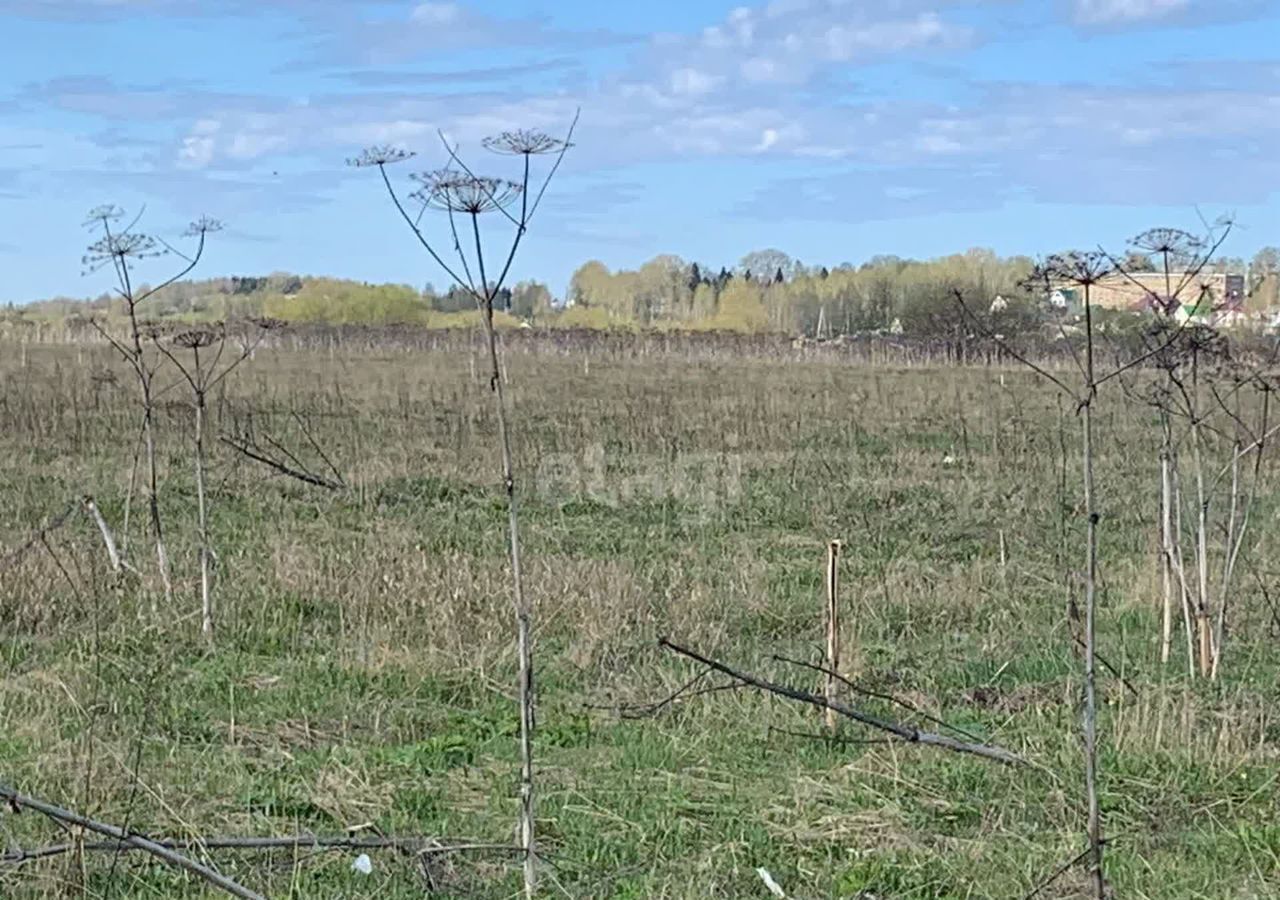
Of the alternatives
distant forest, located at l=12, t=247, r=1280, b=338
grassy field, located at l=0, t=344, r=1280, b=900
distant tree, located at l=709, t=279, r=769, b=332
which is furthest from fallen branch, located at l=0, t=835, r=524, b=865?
distant tree, located at l=709, t=279, r=769, b=332

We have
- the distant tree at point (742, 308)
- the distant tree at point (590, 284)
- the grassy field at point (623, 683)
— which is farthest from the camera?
the distant tree at point (590, 284)

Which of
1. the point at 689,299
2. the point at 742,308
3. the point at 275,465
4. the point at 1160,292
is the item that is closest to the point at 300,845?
the point at 275,465

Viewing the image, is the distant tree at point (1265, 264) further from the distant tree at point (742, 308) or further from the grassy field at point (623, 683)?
the distant tree at point (742, 308)

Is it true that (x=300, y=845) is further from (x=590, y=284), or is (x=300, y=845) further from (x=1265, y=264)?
(x=590, y=284)

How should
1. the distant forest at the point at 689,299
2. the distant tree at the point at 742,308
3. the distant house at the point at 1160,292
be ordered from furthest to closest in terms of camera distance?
the distant tree at the point at 742,308, the distant forest at the point at 689,299, the distant house at the point at 1160,292

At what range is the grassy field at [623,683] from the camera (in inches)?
163

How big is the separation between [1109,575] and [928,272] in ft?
241

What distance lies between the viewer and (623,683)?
6.07 metres

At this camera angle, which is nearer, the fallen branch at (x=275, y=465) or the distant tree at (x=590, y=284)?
the fallen branch at (x=275, y=465)

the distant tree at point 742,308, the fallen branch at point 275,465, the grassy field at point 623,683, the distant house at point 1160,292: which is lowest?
the grassy field at point 623,683

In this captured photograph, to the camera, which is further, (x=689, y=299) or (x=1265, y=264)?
(x=689, y=299)

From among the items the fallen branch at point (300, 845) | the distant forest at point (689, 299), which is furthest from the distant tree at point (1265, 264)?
the distant forest at point (689, 299)

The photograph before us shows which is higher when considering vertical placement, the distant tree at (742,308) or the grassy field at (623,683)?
the distant tree at (742,308)

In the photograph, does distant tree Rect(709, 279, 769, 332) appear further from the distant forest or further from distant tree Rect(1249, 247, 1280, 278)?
distant tree Rect(1249, 247, 1280, 278)
